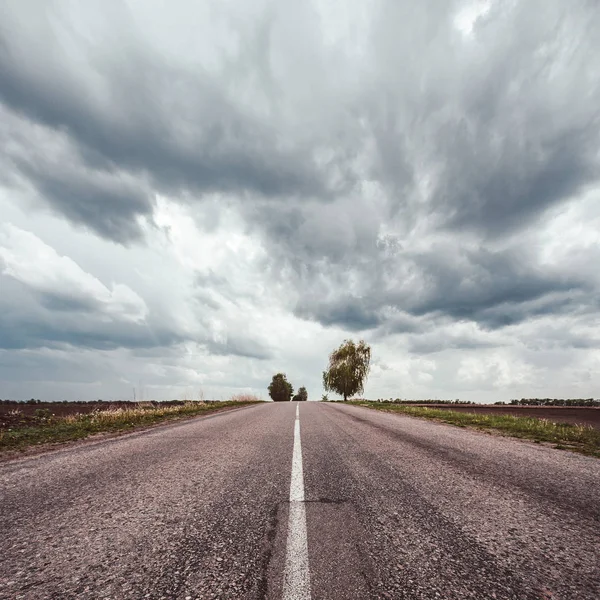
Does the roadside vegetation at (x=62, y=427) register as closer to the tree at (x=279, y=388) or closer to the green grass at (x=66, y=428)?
the green grass at (x=66, y=428)

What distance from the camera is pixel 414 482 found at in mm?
3865

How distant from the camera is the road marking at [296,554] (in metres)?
1.77

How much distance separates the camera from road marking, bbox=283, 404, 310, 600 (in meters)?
1.77

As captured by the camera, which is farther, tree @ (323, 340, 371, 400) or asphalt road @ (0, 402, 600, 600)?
tree @ (323, 340, 371, 400)

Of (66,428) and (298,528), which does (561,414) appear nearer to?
(298,528)

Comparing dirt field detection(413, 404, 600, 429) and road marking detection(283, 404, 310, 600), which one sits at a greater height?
dirt field detection(413, 404, 600, 429)

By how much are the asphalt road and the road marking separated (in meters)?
0.01

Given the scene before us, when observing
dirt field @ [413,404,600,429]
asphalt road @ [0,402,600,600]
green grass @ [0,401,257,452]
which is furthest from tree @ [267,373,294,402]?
asphalt road @ [0,402,600,600]

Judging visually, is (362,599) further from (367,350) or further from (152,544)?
(367,350)

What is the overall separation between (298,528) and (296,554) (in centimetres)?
41

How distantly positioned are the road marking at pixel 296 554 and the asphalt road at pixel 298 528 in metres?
0.01

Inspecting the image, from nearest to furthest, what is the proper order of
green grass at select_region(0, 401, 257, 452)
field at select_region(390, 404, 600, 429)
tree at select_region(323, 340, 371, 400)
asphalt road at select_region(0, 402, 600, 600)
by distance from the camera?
1. asphalt road at select_region(0, 402, 600, 600)
2. green grass at select_region(0, 401, 257, 452)
3. field at select_region(390, 404, 600, 429)
4. tree at select_region(323, 340, 371, 400)

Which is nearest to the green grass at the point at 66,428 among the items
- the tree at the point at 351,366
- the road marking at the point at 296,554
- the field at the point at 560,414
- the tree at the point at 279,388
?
the road marking at the point at 296,554

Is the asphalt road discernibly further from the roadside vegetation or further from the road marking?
the roadside vegetation
